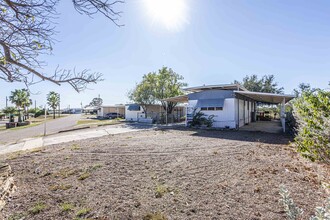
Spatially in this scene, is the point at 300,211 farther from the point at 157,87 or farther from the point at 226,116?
the point at 157,87

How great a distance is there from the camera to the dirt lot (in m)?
3.18

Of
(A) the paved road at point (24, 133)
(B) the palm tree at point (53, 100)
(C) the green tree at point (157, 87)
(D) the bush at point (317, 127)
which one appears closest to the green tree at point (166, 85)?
(C) the green tree at point (157, 87)

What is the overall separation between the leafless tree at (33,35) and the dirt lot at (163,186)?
2.25 meters

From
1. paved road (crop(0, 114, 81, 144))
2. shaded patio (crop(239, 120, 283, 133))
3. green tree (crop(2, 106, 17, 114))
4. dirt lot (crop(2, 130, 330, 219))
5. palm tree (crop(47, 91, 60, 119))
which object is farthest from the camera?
palm tree (crop(47, 91, 60, 119))

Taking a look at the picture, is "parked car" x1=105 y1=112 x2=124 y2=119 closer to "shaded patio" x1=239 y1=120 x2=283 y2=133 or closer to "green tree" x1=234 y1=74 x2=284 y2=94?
"green tree" x1=234 y1=74 x2=284 y2=94

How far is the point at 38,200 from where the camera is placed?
369 cm

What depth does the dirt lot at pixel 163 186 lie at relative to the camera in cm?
318

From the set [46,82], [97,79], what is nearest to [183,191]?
[97,79]

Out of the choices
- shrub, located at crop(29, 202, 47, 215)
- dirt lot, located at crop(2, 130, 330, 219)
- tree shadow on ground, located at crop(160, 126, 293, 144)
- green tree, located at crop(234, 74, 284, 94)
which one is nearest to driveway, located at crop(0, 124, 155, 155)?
dirt lot, located at crop(2, 130, 330, 219)

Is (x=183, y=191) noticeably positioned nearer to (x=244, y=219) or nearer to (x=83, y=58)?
(x=244, y=219)

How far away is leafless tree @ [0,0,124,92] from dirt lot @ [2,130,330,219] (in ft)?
7.38

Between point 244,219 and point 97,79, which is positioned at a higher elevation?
point 97,79

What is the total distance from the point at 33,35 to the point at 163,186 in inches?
150

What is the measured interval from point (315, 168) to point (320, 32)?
10274 mm
